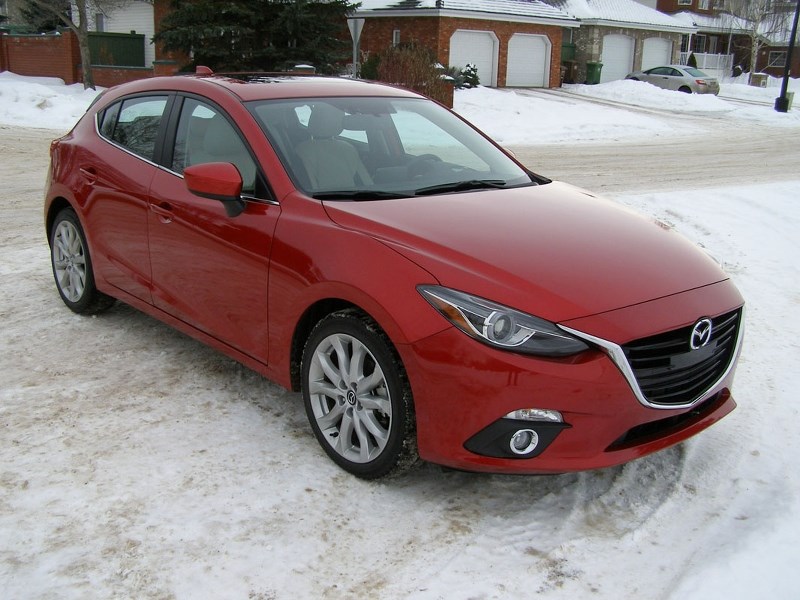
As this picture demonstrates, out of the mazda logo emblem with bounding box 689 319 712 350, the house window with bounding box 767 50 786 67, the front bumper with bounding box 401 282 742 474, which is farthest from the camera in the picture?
the house window with bounding box 767 50 786 67

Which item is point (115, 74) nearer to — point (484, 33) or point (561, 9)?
point (484, 33)

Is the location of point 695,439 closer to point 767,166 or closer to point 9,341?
point 9,341

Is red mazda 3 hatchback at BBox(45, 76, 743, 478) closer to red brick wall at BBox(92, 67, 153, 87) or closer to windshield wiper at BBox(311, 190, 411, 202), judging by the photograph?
windshield wiper at BBox(311, 190, 411, 202)

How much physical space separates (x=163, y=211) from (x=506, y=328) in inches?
92.3

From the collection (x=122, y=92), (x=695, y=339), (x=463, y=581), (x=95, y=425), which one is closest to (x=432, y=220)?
(x=695, y=339)

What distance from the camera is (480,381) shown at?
3.10 meters

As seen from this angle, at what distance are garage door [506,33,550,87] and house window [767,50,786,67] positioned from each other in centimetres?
3076

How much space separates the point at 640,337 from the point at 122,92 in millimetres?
3962

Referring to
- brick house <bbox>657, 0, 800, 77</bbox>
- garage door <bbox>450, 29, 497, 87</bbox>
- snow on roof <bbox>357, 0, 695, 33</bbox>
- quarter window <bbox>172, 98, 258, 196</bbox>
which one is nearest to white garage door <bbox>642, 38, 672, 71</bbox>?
snow on roof <bbox>357, 0, 695, 33</bbox>

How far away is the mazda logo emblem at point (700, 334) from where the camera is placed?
11.0ft

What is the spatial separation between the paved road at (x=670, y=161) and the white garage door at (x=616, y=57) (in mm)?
20951

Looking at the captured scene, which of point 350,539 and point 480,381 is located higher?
point 480,381

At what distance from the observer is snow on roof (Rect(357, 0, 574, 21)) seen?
32812mm

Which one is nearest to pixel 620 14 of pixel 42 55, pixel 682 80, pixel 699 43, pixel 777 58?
pixel 682 80
